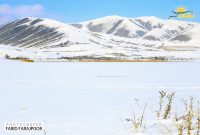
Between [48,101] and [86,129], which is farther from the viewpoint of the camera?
[48,101]

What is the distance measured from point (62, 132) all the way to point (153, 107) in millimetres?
6452

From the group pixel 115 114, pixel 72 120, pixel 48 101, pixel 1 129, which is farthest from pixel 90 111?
pixel 1 129

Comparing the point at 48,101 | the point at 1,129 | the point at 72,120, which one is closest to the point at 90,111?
the point at 72,120

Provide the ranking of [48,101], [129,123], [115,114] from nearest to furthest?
[129,123] < [115,114] < [48,101]

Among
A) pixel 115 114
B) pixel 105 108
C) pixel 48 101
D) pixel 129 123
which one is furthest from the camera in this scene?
pixel 48 101

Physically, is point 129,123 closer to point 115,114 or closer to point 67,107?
point 115,114

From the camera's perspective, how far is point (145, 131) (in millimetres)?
10594

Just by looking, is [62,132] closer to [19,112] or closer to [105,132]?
[105,132]

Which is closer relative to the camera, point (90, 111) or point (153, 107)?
point (90, 111)

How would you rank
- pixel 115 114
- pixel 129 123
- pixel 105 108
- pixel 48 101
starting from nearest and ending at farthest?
pixel 129 123 < pixel 115 114 < pixel 105 108 < pixel 48 101

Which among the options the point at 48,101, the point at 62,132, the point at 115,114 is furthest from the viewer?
the point at 48,101

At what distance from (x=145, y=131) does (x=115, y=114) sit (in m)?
3.60

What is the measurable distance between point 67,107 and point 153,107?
3.28m

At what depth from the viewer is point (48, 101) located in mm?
17953
